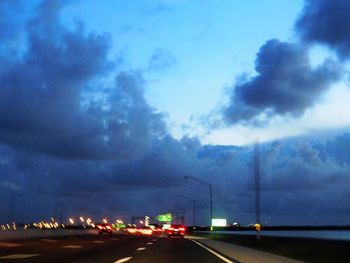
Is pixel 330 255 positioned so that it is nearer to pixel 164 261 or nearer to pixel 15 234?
pixel 164 261

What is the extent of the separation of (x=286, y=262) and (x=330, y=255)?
908cm

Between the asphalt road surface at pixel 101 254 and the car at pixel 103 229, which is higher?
the car at pixel 103 229

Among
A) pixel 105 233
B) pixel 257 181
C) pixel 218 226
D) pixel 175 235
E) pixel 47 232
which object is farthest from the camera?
pixel 218 226

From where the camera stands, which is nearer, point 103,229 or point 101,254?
point 101,254

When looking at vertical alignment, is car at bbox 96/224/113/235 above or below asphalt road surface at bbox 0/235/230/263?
above

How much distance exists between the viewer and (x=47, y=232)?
7031cm

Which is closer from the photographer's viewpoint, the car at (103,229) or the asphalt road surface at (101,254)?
the asphalt road surface at (101,254)

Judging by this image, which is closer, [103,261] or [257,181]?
[103,261]

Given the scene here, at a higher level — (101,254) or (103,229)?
(103,229)

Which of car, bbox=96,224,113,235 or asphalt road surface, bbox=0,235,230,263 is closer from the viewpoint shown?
asphalt road surface, bbox=0,235,230,263

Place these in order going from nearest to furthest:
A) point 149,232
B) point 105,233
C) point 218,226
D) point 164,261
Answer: point 164,261 < point 105,233 < point 149,232 < point 218,226

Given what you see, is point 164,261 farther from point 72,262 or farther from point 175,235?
point 175,235

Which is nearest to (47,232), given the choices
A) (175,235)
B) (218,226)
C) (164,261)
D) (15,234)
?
(15,234)

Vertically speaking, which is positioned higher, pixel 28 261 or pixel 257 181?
pixel 257 181
